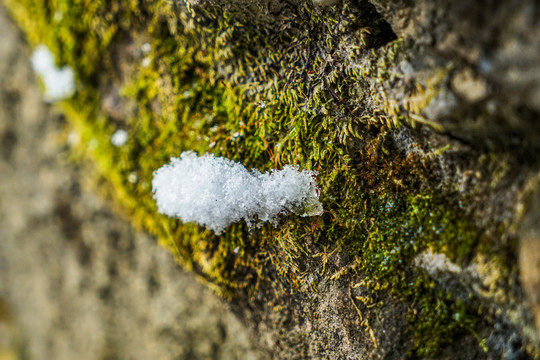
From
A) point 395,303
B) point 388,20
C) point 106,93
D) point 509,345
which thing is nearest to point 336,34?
point 388,20

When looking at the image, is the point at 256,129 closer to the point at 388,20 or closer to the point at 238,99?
the point at 238,99

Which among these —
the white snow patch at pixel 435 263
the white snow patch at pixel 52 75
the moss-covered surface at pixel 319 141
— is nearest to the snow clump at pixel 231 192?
the moss-covered surface at pixel 319 141

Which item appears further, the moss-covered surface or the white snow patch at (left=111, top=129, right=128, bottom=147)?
the white snow patch at (left=111, top=129, right=128, bottom=147)

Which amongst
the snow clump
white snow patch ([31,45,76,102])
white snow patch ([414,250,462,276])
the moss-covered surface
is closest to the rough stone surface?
white snow patch ([31,45,76,102])

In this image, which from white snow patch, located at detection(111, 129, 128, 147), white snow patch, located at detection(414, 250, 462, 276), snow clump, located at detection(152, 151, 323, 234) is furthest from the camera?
white snow patch, located at detection(111, 129, 128, 147)

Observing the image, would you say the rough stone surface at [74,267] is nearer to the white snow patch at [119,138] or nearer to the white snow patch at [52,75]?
the white snow patch at [52,75]

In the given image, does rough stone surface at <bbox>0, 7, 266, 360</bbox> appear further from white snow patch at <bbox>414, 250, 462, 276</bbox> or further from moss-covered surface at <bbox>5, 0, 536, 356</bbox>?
white snow patch at <bbox>414, 250, 462, 276</bbox>

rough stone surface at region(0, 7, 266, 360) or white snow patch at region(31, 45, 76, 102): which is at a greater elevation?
white snow patch at region(31, 45, 76, 102)
